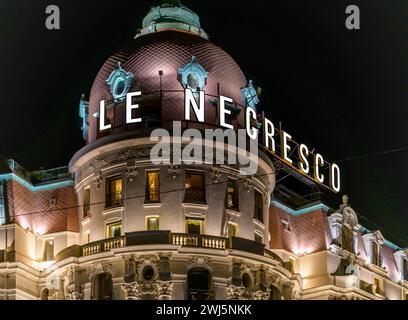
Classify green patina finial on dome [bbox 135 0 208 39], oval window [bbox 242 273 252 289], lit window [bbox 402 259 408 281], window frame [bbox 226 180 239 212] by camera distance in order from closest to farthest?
oval window [bbox 242 273 252 289], window frame [bbox 226 180 239 212], green patina finial on dome [bbox 135 0 208 39], lit window [bbox 402 259 408 281]

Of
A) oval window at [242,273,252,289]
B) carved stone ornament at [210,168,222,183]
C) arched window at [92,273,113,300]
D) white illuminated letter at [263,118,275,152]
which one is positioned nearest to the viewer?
arched window at [92,273,113,300]

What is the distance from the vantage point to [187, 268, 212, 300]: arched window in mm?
70375

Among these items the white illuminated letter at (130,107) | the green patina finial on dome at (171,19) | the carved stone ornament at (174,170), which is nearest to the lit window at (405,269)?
the green patina finial on dome at (171,19)

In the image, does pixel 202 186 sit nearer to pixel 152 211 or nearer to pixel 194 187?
pixel 194 187

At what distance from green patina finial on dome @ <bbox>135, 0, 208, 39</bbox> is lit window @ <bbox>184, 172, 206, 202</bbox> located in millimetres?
13724

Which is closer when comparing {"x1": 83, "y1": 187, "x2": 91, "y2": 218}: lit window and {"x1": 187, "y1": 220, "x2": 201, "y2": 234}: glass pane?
{"x1": 187, "y1": 220, "x2": 201, "y2": 234}: glass pane

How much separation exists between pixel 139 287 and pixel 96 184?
9.34 metres

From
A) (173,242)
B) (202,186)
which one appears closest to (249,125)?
(202,186)

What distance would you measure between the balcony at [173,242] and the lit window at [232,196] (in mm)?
2996

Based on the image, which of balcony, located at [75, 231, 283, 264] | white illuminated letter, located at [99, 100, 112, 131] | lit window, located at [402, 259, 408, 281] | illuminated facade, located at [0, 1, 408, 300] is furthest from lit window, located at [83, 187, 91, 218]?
lit window, located at [402, 259, 408, 281]

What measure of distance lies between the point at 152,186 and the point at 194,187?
2919mm

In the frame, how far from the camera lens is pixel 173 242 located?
70562 mm

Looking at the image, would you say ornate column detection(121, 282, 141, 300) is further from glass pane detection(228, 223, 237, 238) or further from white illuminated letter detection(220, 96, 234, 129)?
white illuminated letter detection(220, 96, 234, 129)

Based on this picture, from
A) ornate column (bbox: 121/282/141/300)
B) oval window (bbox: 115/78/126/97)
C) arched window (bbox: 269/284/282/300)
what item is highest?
oval window (bbox: 115/78/126/97)
